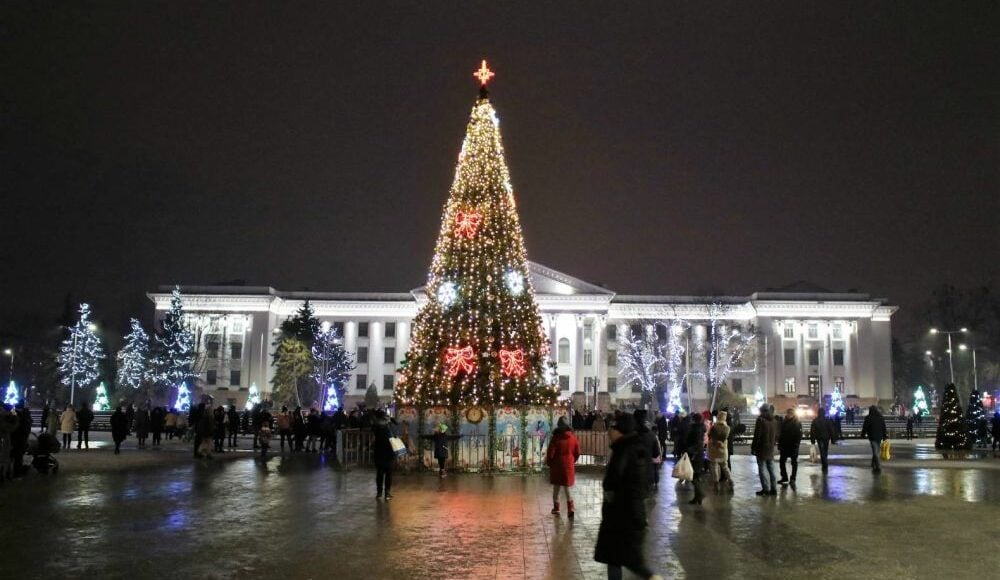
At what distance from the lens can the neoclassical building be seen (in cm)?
8844

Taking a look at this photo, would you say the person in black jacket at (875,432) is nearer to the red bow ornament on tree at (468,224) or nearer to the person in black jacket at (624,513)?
the red bow ornament on tree at (468,224)

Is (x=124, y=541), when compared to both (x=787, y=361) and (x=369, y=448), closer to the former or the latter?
(x=369, y=448)

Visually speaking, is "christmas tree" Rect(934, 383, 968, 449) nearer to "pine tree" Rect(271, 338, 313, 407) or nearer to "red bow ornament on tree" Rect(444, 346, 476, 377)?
"red bow ornament on tree" Rect(444, 346, 476, 377)

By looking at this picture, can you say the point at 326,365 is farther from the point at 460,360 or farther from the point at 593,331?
the point at 460,360

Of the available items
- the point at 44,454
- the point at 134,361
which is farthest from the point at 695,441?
the point at 134,361

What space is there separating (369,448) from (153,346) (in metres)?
55.8

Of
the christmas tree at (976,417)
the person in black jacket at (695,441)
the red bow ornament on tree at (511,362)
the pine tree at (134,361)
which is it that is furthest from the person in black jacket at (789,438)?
the pine tree at (134,361)

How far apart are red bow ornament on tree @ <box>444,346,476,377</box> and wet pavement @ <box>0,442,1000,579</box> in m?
3.19

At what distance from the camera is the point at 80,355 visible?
67.8 meters

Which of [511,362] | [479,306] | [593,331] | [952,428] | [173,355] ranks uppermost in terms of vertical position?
[593,331]

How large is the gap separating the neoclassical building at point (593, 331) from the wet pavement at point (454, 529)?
68.1m

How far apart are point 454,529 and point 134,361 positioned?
6696 centimetres

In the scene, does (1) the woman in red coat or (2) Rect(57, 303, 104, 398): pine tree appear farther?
(2) Rect(57, 303, 104, 398): pine tree

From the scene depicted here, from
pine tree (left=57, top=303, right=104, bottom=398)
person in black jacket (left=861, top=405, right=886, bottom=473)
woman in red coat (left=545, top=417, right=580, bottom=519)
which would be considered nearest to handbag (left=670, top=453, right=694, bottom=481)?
woman in red coat (left=545, top=417, right=580, bottom=519)
